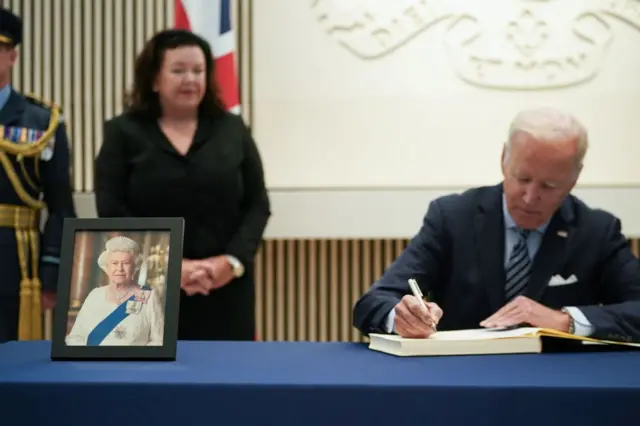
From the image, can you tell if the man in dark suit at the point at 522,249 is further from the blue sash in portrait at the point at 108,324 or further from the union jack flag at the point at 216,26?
the union jack flag at the point at 216,26

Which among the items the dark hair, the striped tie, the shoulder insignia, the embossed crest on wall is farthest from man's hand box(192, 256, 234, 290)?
the embossed crest on wall

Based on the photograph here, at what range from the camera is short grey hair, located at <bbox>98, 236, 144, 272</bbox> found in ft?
5.41

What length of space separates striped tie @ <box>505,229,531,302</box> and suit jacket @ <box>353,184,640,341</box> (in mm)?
20

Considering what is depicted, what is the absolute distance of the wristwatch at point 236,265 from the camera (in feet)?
9.00

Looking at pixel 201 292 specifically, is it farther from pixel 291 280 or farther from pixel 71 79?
pixel 71 79

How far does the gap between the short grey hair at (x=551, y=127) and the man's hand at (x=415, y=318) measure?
1.71 ft

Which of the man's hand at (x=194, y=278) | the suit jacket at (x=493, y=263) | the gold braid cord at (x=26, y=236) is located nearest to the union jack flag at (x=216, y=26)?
the gold braid cord at (x=26, y=236)

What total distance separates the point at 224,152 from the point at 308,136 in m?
1.53

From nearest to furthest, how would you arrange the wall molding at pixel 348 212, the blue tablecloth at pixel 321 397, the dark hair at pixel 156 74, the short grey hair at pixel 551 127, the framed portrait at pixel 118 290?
the blue tablecloth at pixel 321 397 → the framed portrait at pixel 118 290 → the short grey hair at pixel 551 127 → the dark hair at pixel 156 74 → the wall molding at pixel 348 212

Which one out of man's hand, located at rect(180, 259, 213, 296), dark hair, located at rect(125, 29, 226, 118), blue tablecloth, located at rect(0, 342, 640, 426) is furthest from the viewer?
dark hair, located at rect(125, 29, 226, 118)

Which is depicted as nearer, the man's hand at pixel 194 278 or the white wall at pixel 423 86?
the man's hand at pixel 194 278

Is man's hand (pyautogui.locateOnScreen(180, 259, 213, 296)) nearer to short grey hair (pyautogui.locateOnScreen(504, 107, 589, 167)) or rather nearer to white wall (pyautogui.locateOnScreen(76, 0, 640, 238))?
short grey hair (pyautogui.locateOnScreen(504, 107, 589, 167))

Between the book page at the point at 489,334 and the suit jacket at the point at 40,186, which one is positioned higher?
the suit jacket at the point at 40,186

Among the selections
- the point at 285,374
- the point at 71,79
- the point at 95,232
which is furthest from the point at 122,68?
the point at 285,374
